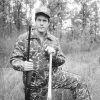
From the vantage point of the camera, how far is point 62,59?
10.1 ft

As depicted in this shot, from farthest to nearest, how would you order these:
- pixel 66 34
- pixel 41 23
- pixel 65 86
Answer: pixel 66 34, pixel 65 86, pixel 41 23

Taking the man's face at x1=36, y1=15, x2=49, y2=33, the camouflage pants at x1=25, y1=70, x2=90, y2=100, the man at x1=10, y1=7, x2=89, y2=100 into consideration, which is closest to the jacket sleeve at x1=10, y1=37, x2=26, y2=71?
the man at x1=10, y1=7, x2=89, y2=100

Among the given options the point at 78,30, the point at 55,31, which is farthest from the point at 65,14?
the point at 78,30

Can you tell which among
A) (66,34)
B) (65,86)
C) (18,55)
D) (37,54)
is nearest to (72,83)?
(65,86)

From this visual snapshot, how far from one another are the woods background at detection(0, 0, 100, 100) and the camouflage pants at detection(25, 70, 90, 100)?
A: 1.97 ft

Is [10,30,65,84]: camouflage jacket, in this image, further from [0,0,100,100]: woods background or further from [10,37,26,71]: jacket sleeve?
[0,0,100,100]: woods background

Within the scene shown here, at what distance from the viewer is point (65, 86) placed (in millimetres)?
3088

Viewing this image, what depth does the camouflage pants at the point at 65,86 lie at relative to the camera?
3002mm

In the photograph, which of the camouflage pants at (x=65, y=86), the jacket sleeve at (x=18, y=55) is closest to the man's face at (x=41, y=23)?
the jacket sleeve at (x=18, y=55)

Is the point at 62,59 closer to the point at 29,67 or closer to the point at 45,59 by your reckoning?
the point at 45,59

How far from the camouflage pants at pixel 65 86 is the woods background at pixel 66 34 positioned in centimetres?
60

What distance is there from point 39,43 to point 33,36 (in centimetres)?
14

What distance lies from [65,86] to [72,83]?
13 cm

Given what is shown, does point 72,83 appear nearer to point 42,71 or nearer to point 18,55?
point 42,71
